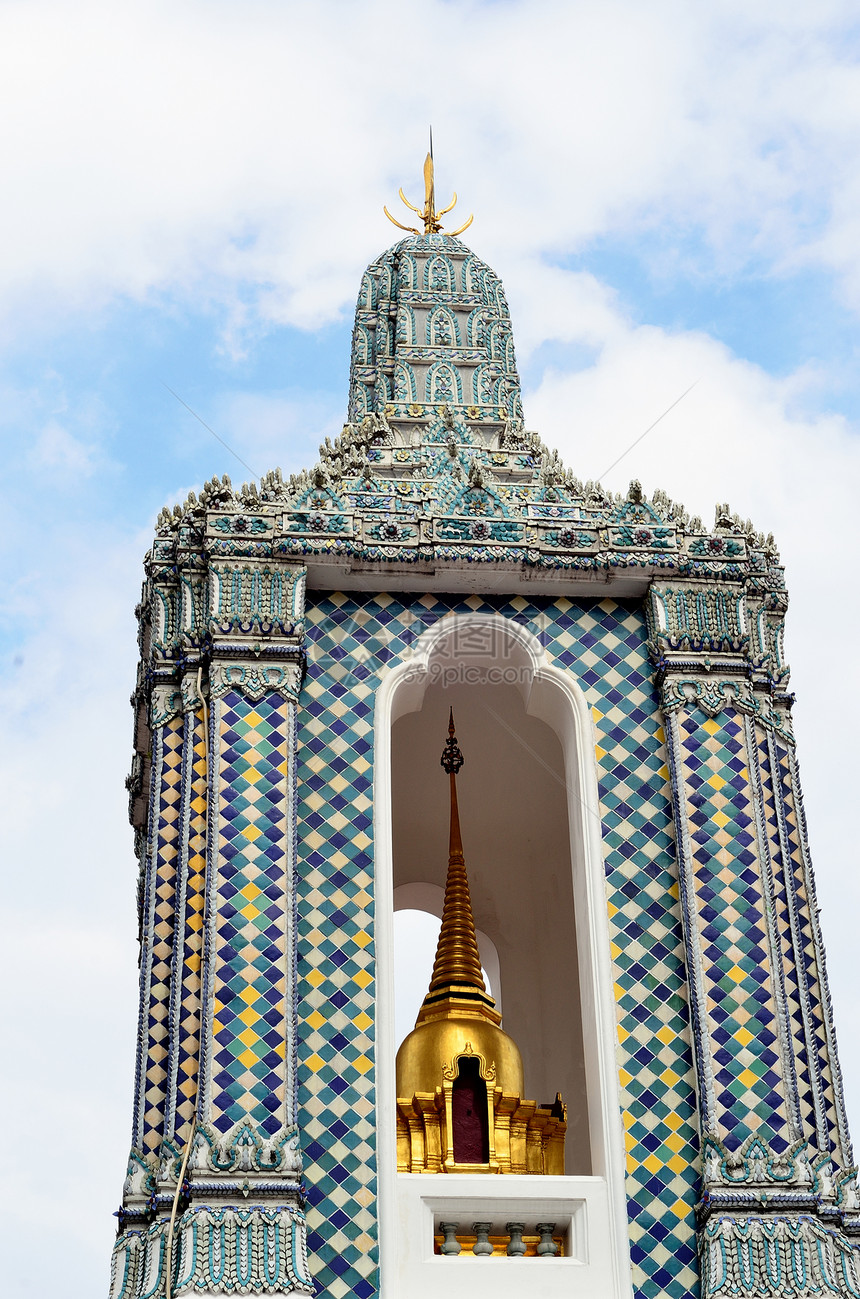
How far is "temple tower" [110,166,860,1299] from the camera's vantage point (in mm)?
12773

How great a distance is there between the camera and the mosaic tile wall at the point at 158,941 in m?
13.2

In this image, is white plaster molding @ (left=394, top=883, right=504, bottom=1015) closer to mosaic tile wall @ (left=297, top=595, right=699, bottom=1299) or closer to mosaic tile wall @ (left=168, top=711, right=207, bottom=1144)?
mosaic tile wall @ (left=297, top=595, right=699, bottom=1299)

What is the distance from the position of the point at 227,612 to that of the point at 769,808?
398 cm

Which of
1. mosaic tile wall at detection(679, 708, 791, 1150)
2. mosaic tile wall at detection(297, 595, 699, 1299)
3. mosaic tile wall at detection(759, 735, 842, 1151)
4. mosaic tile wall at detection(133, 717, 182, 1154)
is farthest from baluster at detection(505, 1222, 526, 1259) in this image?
mosaic tile wall at detection(133, 717, 182, 1154)

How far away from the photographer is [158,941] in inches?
547

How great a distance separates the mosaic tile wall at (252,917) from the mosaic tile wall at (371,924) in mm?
256

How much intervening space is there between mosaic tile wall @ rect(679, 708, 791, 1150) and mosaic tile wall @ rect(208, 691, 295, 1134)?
2.71 metres

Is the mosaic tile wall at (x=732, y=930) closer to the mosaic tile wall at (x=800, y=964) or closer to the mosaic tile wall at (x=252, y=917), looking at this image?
the mosaic tile wall at (x=800, y=964)

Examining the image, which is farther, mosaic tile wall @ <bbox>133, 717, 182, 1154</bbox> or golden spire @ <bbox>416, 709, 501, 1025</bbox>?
golden spire @ <bbox>416, 709, 501, 1025</bbox>

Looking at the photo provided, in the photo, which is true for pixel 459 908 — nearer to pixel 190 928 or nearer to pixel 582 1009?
pixel 582 1009

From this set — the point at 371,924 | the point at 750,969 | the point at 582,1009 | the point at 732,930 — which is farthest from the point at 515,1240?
the point at 732,930

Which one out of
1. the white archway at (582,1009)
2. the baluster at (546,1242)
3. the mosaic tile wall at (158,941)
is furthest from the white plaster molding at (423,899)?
the baluster at (546,1242)

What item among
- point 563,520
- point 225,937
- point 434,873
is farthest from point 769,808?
point 434,873

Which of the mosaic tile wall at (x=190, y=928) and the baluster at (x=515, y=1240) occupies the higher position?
the mosaic tile wall at (x=190, y=928)
